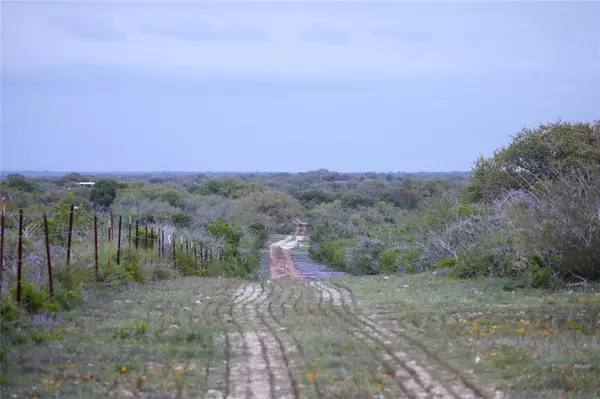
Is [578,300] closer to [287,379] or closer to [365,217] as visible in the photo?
[287,379]

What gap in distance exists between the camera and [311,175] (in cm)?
18638

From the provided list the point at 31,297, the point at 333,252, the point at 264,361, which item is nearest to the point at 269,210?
the point at 333,252

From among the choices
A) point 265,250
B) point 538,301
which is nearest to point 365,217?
point 265,250

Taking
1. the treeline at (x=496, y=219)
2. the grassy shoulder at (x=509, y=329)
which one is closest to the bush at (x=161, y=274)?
the treeline at (x=496, y=219)

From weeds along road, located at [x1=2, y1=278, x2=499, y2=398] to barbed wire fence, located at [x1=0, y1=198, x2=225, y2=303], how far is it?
117 centimetres

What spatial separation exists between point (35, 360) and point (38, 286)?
3886mm

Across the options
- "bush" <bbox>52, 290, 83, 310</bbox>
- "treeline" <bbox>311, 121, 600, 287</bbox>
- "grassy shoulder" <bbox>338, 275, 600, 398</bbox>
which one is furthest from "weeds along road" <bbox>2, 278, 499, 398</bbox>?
Result: "treeline" <bbox>311, 121, 600, 287</bbox>

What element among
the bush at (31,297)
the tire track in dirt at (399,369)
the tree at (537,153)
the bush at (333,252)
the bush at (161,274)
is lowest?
the bush at (333,252)

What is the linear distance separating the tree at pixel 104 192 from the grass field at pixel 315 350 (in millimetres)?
46820

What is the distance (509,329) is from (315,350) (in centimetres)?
342

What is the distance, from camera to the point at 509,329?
11.5m

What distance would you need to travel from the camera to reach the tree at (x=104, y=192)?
6056 cm

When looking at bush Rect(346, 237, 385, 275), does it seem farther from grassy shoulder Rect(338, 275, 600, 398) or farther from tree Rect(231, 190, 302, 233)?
tree Rect(231, 190, 302, 233)

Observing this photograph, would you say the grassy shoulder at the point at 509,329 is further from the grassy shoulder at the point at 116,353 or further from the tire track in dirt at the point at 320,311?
the grassy shoulder at the point at 116,353
